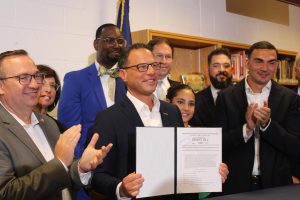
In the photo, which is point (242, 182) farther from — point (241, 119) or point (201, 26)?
point (201, 26)

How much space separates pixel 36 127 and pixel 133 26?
2.59 meters

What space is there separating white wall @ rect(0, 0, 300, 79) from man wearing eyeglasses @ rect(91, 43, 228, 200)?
1.57 metres

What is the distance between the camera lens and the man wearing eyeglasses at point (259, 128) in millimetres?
2650

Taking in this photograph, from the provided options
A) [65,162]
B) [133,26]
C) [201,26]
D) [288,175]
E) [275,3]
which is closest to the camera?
[65,162]

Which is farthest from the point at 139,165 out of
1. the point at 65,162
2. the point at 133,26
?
the point at 133,26

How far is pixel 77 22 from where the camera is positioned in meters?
3.94

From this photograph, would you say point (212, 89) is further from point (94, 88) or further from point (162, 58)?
point (94, 88)

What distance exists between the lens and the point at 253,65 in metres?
2.91

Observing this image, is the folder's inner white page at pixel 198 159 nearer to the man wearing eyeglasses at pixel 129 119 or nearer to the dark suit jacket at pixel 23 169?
the man wearing eyeglasses at pixel 129 119

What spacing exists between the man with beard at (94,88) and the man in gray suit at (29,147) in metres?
1.05

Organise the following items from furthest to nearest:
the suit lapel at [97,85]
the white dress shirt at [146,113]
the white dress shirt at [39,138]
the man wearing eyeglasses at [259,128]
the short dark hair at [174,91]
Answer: the suit lapel at [97,85] < the short dark hair at [174,91] < the man wearing eyeglasses at [259,128] < the white dress shirt at [146,113] < the white dress shirt at [39,138]

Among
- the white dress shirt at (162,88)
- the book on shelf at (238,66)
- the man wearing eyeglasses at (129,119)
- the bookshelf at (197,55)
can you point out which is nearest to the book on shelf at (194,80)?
the bookshelf at (197,55)

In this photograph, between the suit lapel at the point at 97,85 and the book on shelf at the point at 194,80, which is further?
the book on shelf at the point at 194,80

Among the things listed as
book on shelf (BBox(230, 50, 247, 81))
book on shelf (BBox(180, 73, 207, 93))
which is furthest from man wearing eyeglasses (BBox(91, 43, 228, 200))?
book on shelf (BBox(230, 50, 247, 81))
